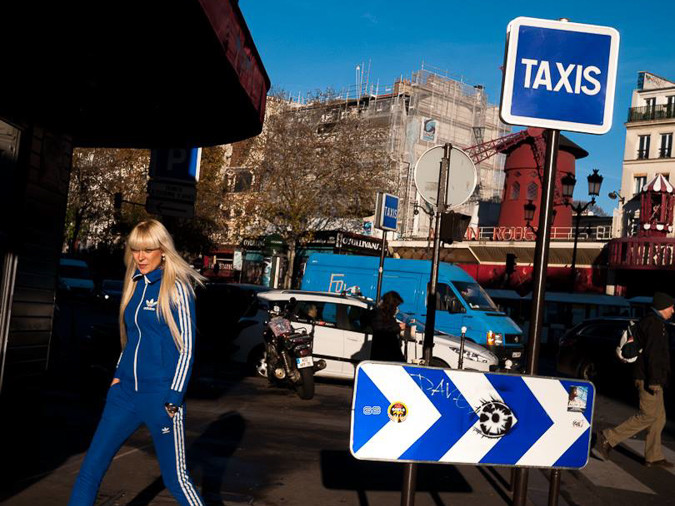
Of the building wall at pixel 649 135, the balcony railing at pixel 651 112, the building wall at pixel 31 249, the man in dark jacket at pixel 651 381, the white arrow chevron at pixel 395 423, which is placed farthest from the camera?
the balcony railing at pixel 651 112

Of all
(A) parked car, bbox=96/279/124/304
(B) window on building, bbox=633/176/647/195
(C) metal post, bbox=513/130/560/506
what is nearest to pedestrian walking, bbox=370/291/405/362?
(C) metal post, bbox=513/130/560/506

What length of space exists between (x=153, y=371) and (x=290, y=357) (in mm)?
8403

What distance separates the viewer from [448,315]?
1927cm

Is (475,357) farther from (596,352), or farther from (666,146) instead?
(666,146)

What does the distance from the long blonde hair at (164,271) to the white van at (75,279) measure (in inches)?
1410

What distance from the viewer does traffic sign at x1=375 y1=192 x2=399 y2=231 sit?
15.9 meters

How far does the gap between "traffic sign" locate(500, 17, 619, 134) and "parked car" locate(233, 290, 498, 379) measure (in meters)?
10.0

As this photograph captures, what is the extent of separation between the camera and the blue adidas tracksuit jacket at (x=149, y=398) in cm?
429

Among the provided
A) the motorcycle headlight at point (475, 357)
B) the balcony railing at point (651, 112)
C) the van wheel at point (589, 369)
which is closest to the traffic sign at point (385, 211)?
the motorcycle headlight at point (475, 357)

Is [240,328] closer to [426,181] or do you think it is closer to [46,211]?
[426,181]

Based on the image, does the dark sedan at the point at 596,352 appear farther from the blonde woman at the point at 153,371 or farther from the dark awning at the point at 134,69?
the blonde woman at the point at 153,371

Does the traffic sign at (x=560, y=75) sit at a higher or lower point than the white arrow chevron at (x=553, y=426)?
higher

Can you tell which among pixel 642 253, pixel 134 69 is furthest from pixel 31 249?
pixel 642 253

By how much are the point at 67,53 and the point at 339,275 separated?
17.0 m
